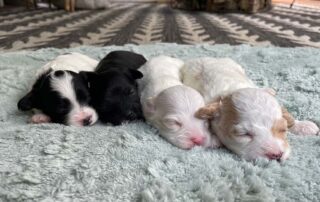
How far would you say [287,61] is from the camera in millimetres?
2213

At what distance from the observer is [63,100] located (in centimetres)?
148

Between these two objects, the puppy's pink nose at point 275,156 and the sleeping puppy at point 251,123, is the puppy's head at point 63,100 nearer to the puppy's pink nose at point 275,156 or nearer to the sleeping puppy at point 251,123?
the sleeping puppy at point 251,123

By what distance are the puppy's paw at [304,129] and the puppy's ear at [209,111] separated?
0.30 meters

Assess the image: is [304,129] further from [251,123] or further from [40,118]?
[40,118]

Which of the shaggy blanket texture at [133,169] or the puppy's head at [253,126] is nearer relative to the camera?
the shaggy blanket texture at [133,169]

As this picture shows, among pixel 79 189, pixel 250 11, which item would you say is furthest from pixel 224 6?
pixel 79 189

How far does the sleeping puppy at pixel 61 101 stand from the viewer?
146 cm

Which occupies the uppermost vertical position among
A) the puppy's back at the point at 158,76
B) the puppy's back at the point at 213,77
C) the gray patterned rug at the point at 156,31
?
the puppy's back at the point at 213,77

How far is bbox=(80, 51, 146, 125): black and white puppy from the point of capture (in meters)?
1.47

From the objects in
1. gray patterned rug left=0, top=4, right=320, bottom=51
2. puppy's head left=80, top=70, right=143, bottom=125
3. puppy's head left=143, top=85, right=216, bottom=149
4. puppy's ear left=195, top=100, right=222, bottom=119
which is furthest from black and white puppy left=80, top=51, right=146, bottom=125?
gray patterned rug left=0, top=4, right=320, bottom=51

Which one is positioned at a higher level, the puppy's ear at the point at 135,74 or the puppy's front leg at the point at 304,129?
the puppy's ear at the point at 135,74

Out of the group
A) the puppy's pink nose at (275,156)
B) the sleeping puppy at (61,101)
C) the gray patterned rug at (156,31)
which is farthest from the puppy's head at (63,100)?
the gray patterned rug at (156,31)

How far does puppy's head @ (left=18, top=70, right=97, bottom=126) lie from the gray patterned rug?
134 cm

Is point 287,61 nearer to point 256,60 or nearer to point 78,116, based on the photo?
point 256,60
